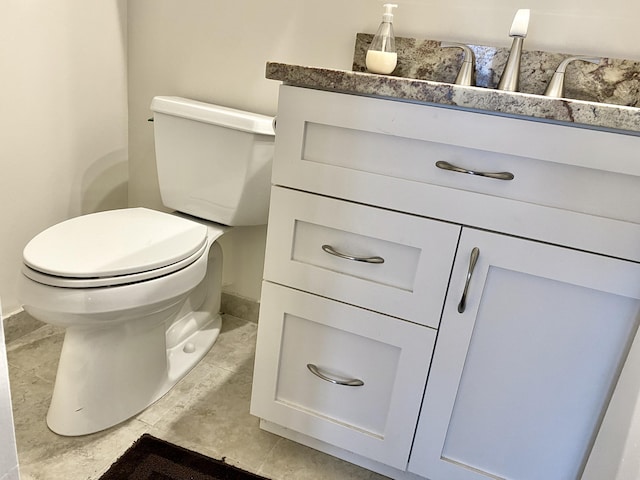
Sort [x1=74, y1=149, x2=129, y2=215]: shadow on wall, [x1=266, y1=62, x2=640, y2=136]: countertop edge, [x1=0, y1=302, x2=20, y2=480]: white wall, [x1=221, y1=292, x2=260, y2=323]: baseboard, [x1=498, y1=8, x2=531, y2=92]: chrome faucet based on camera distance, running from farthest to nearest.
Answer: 1. [x1=221, y1=292, x2=260, y2=323]: baseboard
2. [x1=74, y1=149, x2=129, y2=215]: shadow on wall
3. [x1=498, y1=8, x2=531, y2=92]: chrome faucet
4. [x1=266, y1=62, x2=640, y2=136]: countertop edge
5. [x1=0, y1=302, x2=20, y2=480]: white wall

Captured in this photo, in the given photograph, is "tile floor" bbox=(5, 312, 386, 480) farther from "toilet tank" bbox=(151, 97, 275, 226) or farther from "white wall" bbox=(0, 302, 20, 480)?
"white wall" bbox=(0, 302, 20, 480)

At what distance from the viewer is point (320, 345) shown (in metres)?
1.12

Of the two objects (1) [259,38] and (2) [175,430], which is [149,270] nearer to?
(2) [175,430]

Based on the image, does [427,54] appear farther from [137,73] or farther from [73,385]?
[73,385]

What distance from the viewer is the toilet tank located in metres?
1.41

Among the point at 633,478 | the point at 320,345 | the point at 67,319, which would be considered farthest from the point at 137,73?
the point at 633,478

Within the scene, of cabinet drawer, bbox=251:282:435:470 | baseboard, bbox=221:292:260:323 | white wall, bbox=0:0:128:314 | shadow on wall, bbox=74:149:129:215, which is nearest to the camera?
cabinet drawer, bbox=251:282:435:470

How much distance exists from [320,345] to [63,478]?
640 mm

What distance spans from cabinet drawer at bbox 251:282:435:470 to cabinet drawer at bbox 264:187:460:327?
3 cm

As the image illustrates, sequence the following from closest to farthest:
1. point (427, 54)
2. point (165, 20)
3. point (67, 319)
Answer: point (67, 319) < point (427, 54) < point (165, 20)

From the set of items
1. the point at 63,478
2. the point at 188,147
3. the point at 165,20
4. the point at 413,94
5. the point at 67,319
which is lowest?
the point at 63,478

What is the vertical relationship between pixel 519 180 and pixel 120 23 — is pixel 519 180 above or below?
below

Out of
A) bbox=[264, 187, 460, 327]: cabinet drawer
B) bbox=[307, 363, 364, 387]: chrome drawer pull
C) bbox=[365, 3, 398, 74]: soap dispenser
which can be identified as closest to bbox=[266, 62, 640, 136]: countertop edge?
bbox=[264, 187, 460, 327]: cabinet drawer

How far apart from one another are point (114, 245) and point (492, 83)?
3.35 feet
